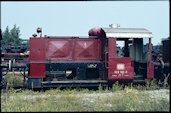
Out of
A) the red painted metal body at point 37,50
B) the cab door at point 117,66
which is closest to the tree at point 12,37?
the red painted metal body at point 37,50

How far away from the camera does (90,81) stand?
9.02 meters

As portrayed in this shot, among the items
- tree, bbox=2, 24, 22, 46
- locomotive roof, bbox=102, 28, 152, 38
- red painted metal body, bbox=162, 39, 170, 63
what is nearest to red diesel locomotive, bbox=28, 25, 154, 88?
locomotive roof, bbox=102, 28, 152, 38

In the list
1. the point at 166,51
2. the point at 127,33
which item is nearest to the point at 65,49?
the point at 127,33

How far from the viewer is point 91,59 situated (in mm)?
9922

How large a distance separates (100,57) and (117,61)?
1.26m

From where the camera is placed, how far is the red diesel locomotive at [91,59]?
29.4 ft

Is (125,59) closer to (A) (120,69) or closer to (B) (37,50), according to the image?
(A) (120,69)

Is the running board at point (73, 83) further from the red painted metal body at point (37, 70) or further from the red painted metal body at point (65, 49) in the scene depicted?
the red painted metal body at point (65, 49)

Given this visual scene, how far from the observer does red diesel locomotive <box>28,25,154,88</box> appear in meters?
8.97

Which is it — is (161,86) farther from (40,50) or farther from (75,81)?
(40,50)

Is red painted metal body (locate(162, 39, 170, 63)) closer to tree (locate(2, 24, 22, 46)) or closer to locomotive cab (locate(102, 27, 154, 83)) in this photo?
locomotive cab (locate(102, 27, 154, 83))

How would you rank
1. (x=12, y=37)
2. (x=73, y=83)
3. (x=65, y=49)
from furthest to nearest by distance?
(x=12, y=37) → (x=65, y=49) → (x=73, y=83)

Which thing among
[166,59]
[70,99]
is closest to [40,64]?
[70,99]

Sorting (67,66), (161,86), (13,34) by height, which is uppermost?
(13,34)
